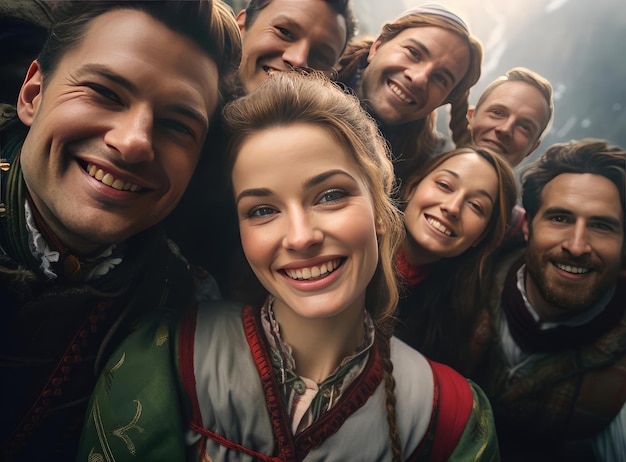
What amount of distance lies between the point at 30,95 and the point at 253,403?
0.97 m

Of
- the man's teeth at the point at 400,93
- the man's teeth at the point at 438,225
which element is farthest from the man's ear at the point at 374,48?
the man's teeth at the point at 438,225

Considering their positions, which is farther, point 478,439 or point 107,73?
point 478,439

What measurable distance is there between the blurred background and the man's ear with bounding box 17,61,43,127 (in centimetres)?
57

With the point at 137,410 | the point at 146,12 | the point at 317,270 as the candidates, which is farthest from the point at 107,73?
the point at 137,410

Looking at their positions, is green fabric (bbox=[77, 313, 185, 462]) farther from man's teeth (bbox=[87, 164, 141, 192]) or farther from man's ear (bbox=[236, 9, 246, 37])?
man's ear (bbox=[236, 9, 246, 37])

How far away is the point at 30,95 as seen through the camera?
1.00 m

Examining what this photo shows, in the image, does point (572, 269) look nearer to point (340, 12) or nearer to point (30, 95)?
point (340, 12)

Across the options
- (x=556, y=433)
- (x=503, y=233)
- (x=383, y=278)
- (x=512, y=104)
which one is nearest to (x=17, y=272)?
(x=383, y=278)

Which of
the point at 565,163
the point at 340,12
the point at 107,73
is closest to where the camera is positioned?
the point at 107,73

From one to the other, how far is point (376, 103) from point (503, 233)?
55 cm

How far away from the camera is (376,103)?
3.84 feet

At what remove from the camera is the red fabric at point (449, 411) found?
1.12m

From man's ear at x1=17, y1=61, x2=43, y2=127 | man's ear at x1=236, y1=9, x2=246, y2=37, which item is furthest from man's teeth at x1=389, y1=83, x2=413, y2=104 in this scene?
man's ear at x1=17, y1=61, x2=43, y2=127

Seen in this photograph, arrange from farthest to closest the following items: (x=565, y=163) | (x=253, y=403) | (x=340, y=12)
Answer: (x=565, y=163) < (x=340, y=12) < (x=253, y=403)
